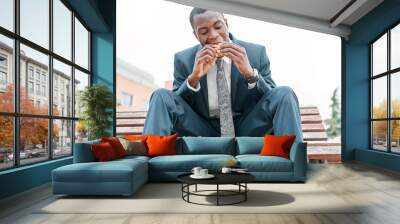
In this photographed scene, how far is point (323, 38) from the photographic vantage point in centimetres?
1386

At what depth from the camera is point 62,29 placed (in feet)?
22.4

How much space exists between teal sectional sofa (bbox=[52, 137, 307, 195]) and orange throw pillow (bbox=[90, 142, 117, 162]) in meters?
0.07

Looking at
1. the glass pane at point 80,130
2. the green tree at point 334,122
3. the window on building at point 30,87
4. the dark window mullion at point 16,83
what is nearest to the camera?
the dark window mullion at point 16,83

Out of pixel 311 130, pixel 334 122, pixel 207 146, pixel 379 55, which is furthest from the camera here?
pixel 334 122

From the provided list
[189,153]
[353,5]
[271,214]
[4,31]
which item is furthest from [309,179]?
[4,31]

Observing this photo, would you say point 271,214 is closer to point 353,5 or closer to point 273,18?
point 353,5

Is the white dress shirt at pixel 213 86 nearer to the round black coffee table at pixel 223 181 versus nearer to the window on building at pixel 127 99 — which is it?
the round black coffee table at pixel 223 181

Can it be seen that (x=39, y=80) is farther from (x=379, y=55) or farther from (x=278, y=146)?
(x=379, y=55)

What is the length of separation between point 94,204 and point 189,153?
247 centimetres

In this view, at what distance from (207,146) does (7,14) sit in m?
3.55

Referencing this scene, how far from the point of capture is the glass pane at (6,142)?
15.3 ft

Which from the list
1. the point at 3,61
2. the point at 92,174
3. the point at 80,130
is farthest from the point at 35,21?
the point at 92,174

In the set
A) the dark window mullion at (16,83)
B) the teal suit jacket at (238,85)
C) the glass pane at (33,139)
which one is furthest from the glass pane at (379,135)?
the dark window mullion at (16,83)

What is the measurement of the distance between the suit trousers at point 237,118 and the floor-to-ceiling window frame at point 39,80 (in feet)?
5.11
